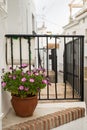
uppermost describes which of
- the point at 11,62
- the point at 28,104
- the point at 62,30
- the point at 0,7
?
the point at 62,30

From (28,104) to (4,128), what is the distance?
0.40 meters

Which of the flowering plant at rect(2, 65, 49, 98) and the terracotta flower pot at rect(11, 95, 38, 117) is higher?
the flowering plant at rect(2, 65, 49, 98)

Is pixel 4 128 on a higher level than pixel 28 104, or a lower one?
lower

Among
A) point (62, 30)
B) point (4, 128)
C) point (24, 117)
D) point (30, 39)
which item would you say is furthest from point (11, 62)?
point (62, 30)

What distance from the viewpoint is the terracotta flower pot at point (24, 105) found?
2336mm

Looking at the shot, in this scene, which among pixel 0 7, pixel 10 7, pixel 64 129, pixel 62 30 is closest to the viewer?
pixel 0 7

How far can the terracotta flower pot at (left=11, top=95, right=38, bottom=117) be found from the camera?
2336mm

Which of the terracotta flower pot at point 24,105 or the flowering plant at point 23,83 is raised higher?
the flowering plant at point 23,83

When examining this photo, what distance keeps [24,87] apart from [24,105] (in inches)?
9.6

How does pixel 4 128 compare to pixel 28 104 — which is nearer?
pixel 4 128

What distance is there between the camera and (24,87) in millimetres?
2258

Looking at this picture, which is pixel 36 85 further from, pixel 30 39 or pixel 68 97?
pixel 68 97

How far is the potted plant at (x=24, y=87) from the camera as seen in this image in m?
2.27

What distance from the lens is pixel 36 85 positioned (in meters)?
2.31
